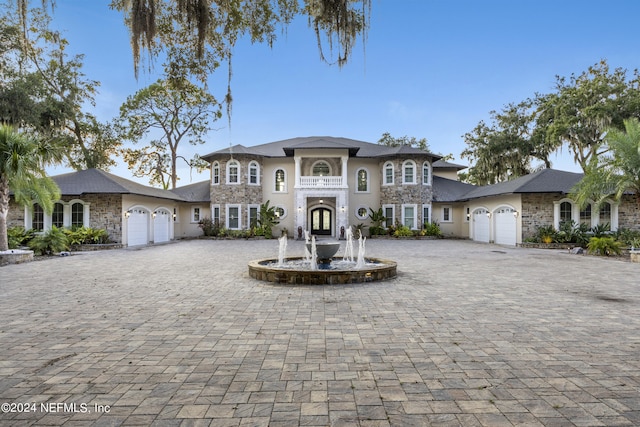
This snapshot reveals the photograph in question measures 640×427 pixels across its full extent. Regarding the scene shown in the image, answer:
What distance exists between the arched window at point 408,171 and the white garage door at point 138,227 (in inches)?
689

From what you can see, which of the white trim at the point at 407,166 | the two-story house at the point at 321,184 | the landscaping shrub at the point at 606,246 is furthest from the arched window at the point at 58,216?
the landscaping shrub at the point at 606,246

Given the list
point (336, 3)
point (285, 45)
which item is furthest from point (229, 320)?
point (336, 3)

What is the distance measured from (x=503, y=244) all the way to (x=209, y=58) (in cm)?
1907

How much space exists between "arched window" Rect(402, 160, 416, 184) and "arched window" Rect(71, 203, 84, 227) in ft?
66.3

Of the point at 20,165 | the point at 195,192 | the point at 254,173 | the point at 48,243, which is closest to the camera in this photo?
the point at 20,165

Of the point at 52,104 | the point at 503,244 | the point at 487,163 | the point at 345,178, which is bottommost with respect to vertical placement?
the point at 503,244

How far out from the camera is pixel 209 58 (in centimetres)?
A: 629

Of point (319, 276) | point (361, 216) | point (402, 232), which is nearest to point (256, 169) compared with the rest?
point (361, 216)


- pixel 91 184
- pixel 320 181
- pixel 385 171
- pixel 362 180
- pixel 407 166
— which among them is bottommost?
pixel 91 184

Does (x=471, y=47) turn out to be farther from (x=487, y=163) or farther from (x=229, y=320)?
(x=229, y=320)

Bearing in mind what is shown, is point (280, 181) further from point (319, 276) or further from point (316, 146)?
point (319, 276)

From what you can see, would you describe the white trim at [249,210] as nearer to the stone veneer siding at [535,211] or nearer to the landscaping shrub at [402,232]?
the landscaping shrub at [402,232]

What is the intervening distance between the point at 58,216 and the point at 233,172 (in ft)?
34.1

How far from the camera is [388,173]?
24.2 m
